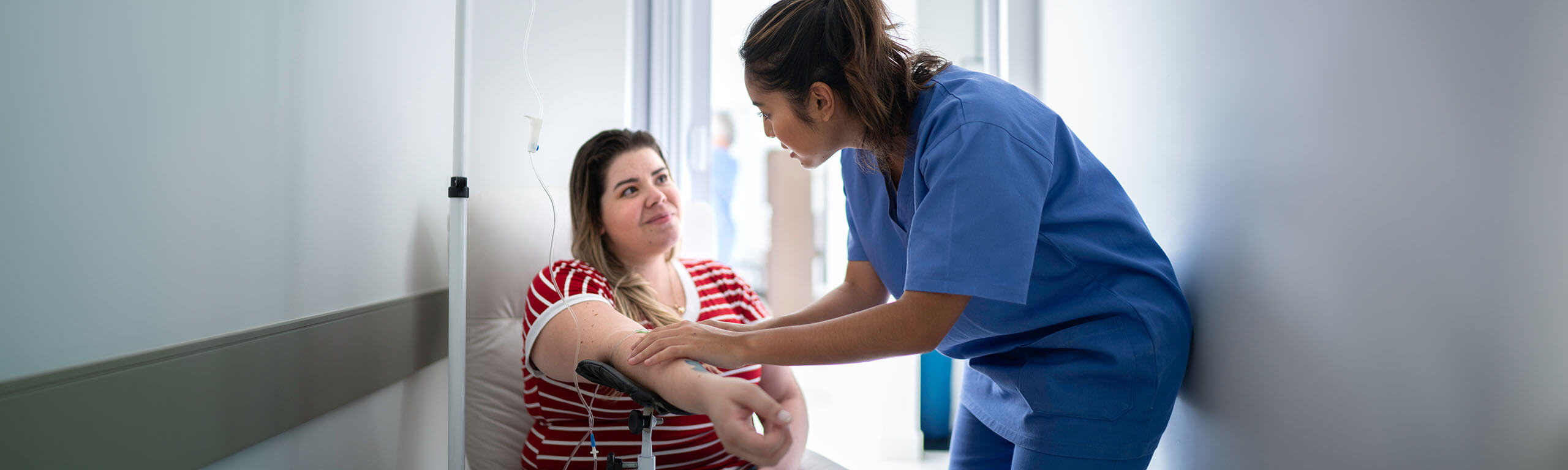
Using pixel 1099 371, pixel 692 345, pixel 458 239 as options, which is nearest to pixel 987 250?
pixel 1099 371

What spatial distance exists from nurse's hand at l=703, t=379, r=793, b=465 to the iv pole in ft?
1.59

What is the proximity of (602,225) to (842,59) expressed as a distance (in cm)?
75

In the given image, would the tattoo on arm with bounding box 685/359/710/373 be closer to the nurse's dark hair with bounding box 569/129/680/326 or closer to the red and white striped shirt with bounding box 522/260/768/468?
the red and white striped shirt with bounding box 522/260/768/468

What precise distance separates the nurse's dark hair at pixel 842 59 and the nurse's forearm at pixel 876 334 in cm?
25

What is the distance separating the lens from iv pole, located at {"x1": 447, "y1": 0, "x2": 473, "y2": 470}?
1.19 metres

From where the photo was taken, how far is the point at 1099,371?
37.9 inches

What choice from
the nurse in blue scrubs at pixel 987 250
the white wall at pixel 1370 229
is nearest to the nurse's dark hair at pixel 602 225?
the nurse in blue scrubs at pixel 987 250

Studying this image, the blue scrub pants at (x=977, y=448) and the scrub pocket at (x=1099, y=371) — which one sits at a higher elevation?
the scrub pocket at (x=1099, y=371)

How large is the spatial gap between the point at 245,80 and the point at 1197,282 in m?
1.34

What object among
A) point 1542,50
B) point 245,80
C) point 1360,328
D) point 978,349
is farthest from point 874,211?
point 245,80

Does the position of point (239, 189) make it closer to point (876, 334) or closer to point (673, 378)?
point (673, 378)

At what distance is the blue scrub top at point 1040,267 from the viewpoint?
0.83 meters

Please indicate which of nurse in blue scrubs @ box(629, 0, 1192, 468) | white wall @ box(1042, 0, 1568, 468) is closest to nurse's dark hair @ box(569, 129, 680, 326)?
nurse in blue scrubs @ box(629, 0, 1192, 468)

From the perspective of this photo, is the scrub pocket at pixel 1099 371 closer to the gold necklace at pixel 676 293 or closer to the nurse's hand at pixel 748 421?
the nurse's hand at pixel 748 421
